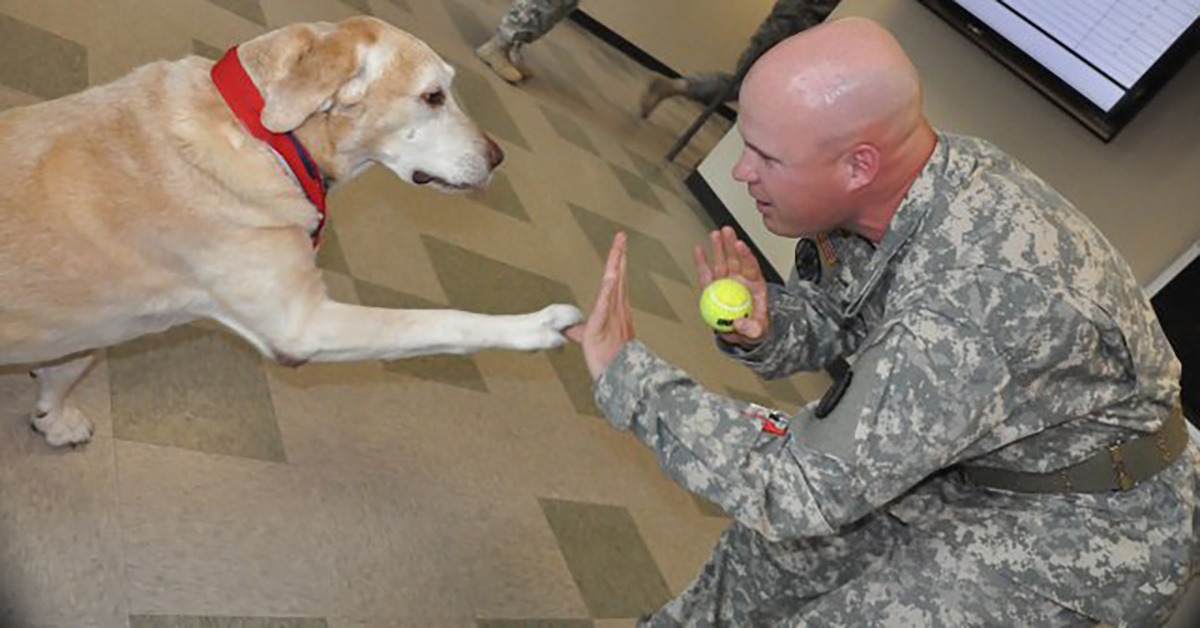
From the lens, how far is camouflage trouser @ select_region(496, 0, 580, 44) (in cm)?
520

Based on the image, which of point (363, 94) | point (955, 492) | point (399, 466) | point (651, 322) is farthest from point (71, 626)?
point (651, 322)

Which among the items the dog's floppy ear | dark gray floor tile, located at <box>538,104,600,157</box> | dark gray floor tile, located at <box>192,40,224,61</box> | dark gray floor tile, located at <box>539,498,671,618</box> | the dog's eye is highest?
the dog's floppy ear

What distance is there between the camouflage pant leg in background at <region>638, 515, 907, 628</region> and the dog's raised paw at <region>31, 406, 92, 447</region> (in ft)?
4.82

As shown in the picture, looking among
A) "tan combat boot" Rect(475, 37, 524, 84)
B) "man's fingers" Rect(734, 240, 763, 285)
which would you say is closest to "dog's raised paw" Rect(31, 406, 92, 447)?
"man's fingers" Rect(734, 240, 763, 285)

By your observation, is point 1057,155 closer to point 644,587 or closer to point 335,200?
point 644,587

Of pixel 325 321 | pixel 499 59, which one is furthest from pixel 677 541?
pixel 499 59

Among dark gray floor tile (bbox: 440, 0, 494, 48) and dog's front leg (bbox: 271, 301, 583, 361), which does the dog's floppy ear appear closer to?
dog's front leg (bbox: 271, 301, 583, 361)

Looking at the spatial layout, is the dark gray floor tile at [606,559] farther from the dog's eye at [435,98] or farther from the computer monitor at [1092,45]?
the computer monitor at [1092,45]

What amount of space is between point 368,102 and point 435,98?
23cm

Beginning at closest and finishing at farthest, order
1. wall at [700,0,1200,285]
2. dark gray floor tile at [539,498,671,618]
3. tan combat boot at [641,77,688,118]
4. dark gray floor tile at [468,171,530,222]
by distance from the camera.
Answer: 1. dark gray floor tile at [539,498,671,618]
2. wall at [700,0,1200,285]
3. dark gray floor tile at [468,171,530,222]
4. tan combat boot at [641,77,688,118]

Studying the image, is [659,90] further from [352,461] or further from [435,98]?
[352,461]

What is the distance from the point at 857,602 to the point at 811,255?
89 cm

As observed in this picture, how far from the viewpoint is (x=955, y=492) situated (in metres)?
1.61

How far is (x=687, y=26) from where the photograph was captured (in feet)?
25.6
